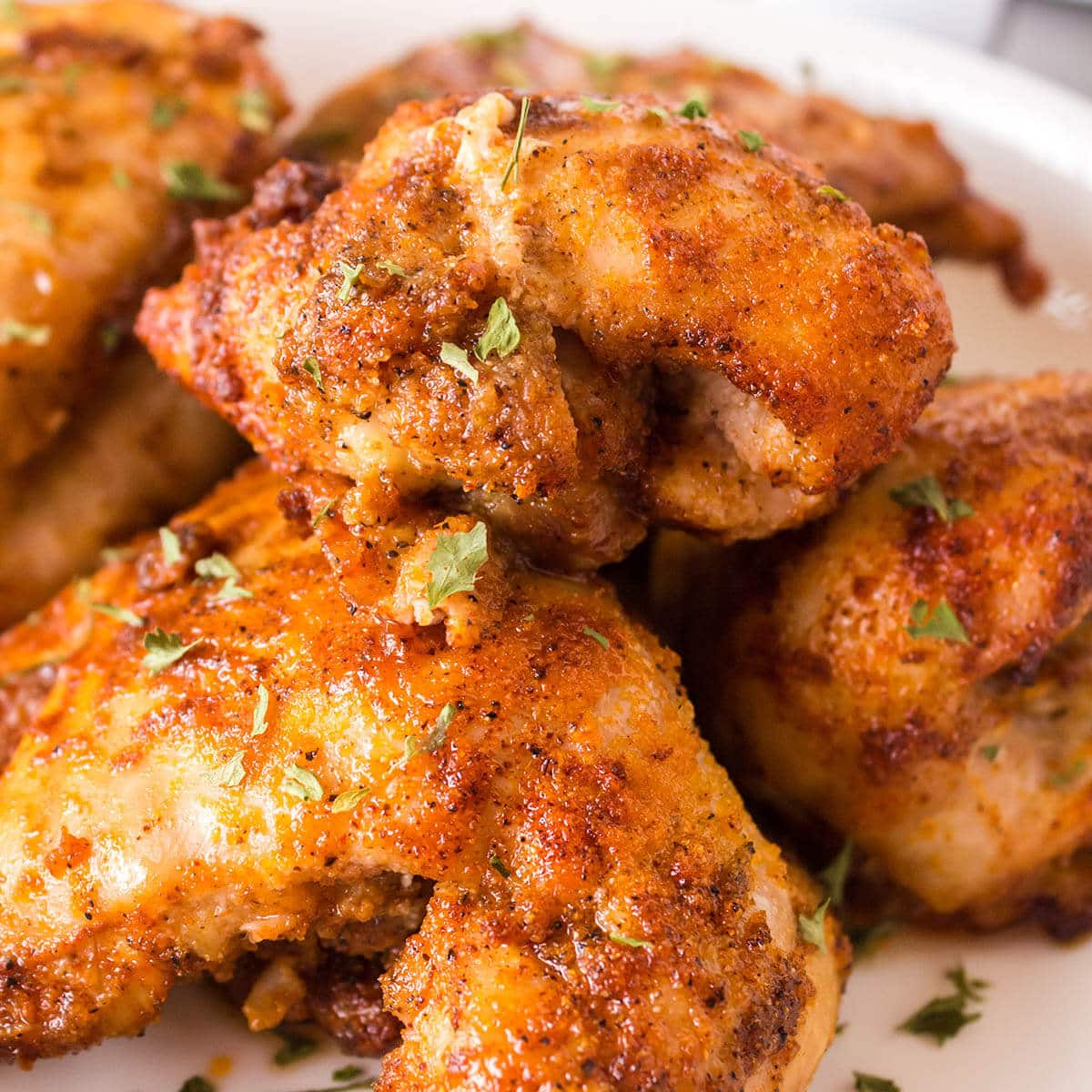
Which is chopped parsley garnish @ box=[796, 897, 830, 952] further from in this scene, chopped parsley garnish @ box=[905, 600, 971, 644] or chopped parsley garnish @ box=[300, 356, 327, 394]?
chopped parsley garnish @ box=[300, 356, 327, 394]

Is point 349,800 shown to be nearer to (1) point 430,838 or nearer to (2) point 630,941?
(1) point 430,838

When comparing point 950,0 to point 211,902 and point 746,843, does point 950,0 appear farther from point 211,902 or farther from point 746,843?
point 211,902

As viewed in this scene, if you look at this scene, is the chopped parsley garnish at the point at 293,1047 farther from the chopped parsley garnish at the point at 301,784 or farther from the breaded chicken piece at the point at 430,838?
the chopped parsley garnish at the point at 301,784

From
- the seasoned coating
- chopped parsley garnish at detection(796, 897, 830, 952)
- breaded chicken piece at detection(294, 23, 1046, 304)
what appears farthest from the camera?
breaded chicken piece at detection(294, 23, 1046, 304)

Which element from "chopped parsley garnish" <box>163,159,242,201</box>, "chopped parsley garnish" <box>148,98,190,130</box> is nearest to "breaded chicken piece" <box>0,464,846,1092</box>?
"chopped parsley garnish" <box>163,159,242,201</box>

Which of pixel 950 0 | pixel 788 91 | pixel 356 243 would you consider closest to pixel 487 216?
pixel 356 243

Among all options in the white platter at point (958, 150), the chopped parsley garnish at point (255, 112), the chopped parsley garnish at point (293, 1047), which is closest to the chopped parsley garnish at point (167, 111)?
the chopped parsley garnish at point (255, 112)
